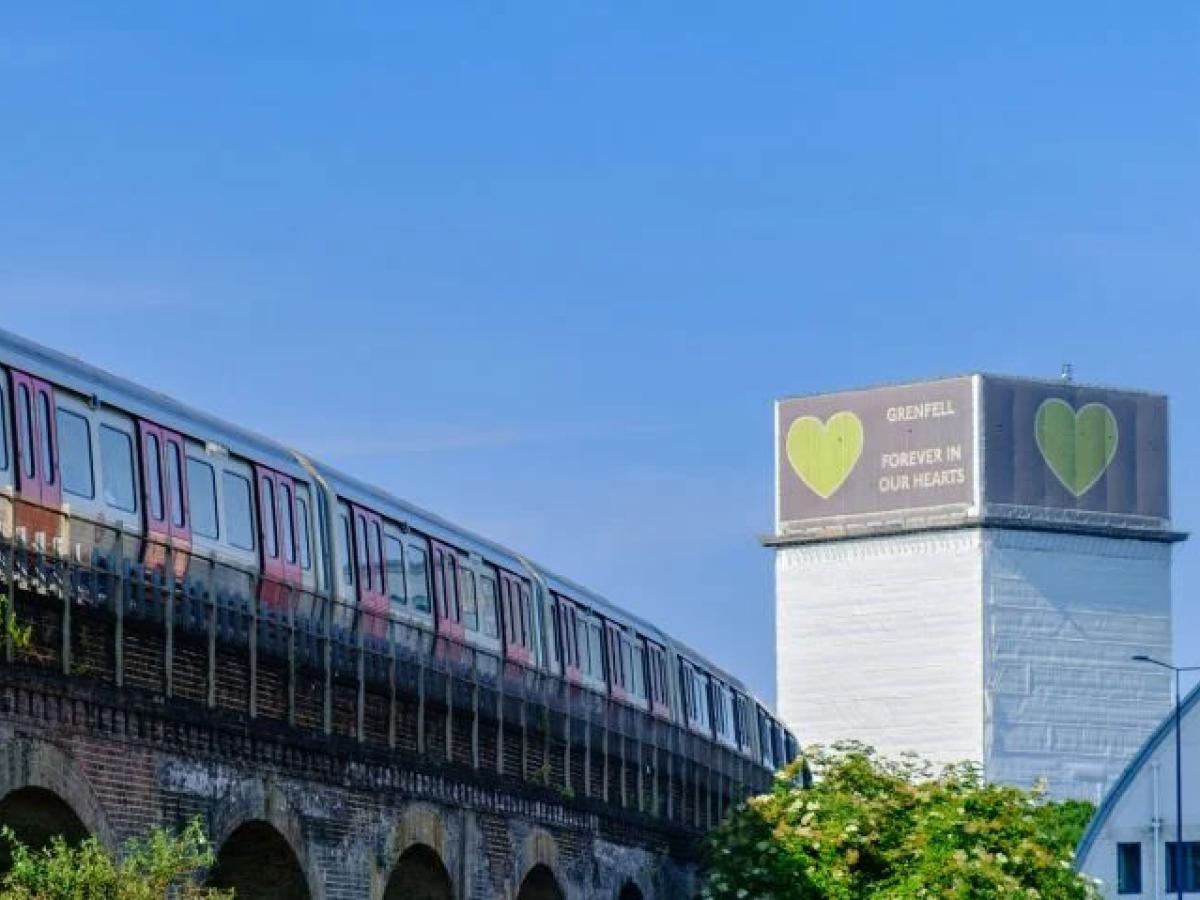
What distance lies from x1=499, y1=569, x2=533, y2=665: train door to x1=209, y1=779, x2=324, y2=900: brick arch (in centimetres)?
1573

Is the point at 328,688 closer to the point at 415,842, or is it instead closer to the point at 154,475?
the point at 154,475

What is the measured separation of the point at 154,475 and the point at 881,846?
1965 centimetres

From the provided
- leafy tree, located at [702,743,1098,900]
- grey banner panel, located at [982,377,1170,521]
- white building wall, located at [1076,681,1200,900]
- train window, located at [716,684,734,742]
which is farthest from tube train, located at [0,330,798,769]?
grey banner panel, located at [982,377,1170,521]

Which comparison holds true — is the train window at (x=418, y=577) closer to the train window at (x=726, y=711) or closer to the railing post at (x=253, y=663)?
the railing post at (x=253, y=663)

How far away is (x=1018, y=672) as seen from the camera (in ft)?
648

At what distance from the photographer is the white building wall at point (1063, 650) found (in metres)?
196

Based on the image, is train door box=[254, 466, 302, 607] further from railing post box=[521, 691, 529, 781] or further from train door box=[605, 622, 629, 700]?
train door box=[605, 622, 629, 700]

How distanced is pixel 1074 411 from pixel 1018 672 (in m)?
17.0

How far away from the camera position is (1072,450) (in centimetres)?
19550

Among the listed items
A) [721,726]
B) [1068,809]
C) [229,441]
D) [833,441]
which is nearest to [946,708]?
[833,441]

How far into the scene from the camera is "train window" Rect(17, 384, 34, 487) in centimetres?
3061

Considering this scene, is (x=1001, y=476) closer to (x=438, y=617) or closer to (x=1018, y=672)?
(x=1018, y=672)

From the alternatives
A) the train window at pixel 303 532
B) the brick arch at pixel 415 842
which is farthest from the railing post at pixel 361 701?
the train window at pixel 303 532

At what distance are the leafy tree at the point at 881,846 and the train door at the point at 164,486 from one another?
17073mm
